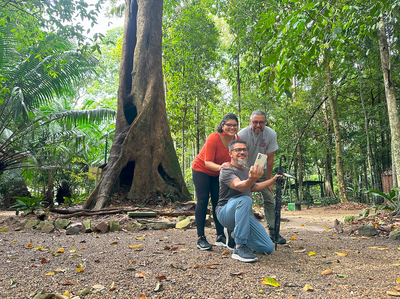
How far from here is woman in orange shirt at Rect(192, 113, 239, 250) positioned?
3033mm

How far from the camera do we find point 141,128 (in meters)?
7.05

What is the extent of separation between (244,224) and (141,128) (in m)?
4.98

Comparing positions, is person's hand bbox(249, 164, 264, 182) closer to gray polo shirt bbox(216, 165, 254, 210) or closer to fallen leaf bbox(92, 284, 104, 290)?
gray polo shirt bbox(216, 165, 254, 210)

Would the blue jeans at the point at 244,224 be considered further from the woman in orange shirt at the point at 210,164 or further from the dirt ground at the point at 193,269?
the woman in orange shirt at the point at 210,164

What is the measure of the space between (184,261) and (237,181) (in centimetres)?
89

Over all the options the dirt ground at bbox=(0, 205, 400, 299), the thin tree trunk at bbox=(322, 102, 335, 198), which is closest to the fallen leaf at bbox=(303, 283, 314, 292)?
the dirt ground at bbox=(0, 205, 400, 299)

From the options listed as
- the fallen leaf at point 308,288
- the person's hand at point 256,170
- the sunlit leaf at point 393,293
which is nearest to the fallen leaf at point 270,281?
the fallen leaf at point 308,288

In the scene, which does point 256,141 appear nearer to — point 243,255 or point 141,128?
point 243,255

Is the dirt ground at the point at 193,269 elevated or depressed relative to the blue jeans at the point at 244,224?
depressed

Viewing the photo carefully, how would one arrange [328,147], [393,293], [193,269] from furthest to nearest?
[328,147] → [193,269] → [393,293]

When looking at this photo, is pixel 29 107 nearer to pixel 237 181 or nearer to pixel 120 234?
pixel 120 234

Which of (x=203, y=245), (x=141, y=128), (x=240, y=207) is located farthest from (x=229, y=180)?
(x=141, y=128)

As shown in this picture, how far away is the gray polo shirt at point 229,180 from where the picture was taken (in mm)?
2773

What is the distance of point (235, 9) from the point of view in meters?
9.15
